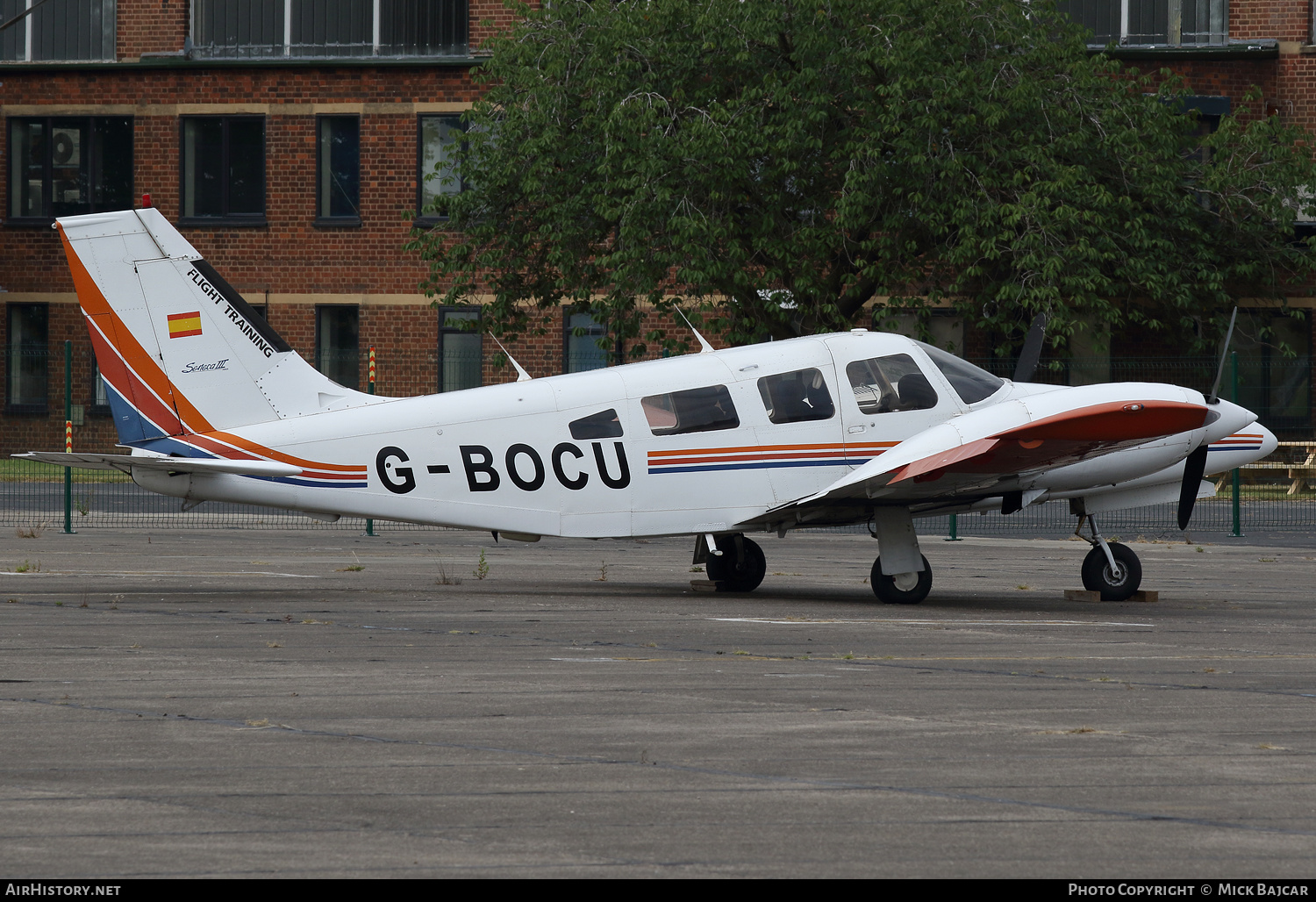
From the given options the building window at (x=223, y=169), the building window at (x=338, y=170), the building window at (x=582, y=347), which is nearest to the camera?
the building window at (x=582, y=347)

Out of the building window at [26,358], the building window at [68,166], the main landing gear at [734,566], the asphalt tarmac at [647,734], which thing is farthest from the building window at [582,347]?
the asphalt tarmac at [647,734]

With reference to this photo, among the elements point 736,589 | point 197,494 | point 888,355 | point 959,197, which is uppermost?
point 959,197

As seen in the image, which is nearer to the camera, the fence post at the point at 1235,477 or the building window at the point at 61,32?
the fence post at the point at 1235,477

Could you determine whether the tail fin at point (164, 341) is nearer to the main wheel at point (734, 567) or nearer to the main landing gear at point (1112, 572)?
the main wheel at point (734, 567)

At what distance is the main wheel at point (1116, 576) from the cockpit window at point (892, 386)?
6.97 feet

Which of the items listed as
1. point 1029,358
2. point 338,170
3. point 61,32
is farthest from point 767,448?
point 61,32

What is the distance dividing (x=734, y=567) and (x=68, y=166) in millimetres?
29516

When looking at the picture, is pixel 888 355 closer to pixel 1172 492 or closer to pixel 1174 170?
pixel 1172 492

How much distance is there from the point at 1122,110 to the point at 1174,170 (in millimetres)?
1730

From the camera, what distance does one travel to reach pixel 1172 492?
14.8m

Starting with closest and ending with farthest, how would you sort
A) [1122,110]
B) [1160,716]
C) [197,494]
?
[1160,716] < [197,494] < [1122,110]

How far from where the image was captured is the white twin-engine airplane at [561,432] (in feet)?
45.9

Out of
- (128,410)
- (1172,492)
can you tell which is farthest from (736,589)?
(128,410)

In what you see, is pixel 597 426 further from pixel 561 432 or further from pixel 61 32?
pixel 61 32
